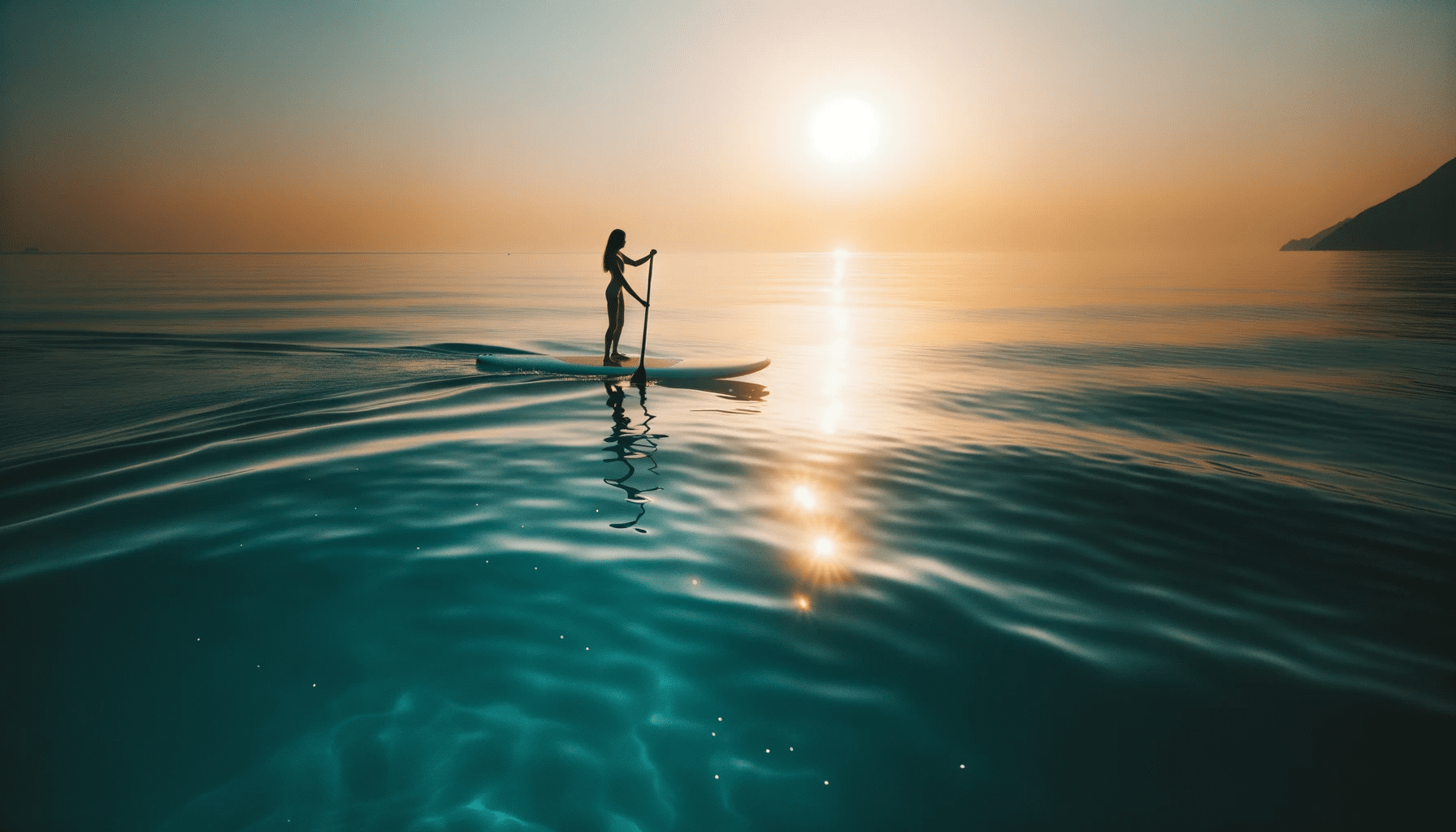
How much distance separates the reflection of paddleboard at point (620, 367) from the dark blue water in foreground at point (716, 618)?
3.07 m

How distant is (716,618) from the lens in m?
4.61

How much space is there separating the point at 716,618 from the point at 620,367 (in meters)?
10.4

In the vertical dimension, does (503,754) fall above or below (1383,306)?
below

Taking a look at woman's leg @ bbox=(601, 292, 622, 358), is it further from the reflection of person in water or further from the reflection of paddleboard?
the reflection of person in water

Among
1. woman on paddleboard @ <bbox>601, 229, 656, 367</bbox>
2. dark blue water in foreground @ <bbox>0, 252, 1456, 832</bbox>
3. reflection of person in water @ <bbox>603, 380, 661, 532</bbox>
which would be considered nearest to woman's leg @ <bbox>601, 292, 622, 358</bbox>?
woman on paddleboard @ <bbox>601, 229, 656, 367</bbox>

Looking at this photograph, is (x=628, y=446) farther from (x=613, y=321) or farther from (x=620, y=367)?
(x=613, y=321)

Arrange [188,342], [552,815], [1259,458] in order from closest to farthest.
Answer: [552,815]
[1259,458]
[188,342]

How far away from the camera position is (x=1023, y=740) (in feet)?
11.6

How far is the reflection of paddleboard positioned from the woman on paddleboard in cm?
29

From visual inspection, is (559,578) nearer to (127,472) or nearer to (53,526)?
(53,526)

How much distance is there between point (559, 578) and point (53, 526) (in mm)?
4842

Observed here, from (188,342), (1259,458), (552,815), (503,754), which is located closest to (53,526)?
(503,754)

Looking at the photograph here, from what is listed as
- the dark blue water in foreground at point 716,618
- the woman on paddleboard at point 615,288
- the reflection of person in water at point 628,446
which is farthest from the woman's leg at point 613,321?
the dark blue water in foreground at point 716,618

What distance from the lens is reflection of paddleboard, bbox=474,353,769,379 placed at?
14.4m
